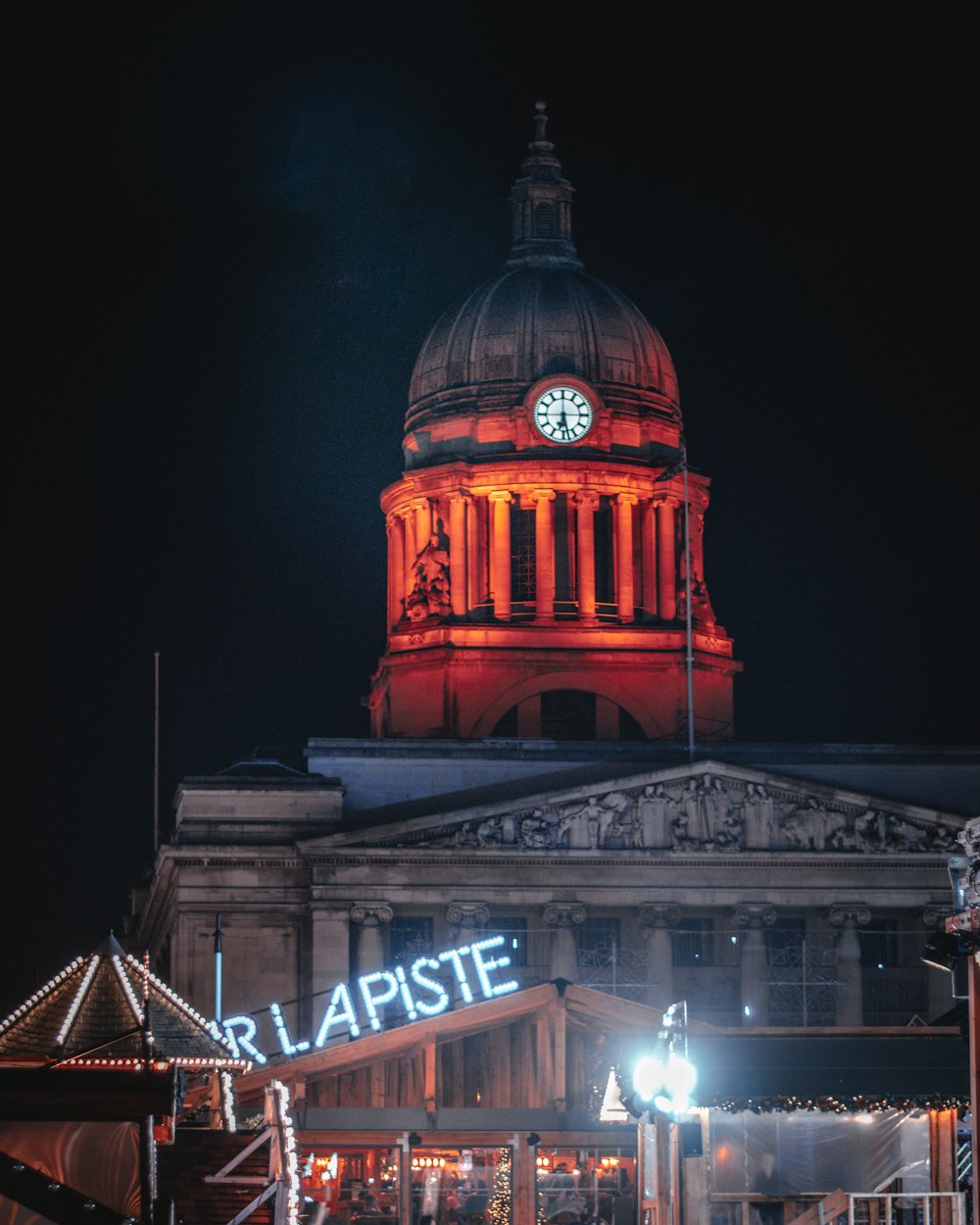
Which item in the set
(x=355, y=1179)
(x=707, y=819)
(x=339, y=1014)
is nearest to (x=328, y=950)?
(x=339, y=1014)

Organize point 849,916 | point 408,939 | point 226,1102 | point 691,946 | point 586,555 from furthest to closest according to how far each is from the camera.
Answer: point 586,555
point 691,946
point 849,916
point 408,939
point 226,1102

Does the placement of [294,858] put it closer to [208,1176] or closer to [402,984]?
[402,984]

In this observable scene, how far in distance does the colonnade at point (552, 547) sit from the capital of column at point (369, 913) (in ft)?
64.6

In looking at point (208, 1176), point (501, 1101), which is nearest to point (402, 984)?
point (501, 1101)

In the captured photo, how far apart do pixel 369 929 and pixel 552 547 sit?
75.1ft

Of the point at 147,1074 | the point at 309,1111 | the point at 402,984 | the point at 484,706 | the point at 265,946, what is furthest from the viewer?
the point at 484,706

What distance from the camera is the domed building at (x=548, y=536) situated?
4294 inches

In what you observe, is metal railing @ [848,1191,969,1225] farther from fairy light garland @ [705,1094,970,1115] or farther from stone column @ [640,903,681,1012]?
stone column @ [640,903,681,1012]

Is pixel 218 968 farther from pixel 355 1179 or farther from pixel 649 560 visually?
pixel 649 560

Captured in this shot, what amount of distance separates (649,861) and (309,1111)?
3365cm

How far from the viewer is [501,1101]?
211 ft

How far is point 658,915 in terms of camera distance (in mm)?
94312

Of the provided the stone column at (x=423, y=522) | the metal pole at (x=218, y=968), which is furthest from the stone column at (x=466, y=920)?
the stone column at (x=423, y=522)

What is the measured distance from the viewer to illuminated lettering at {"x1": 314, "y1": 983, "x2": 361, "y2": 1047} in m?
81.8
